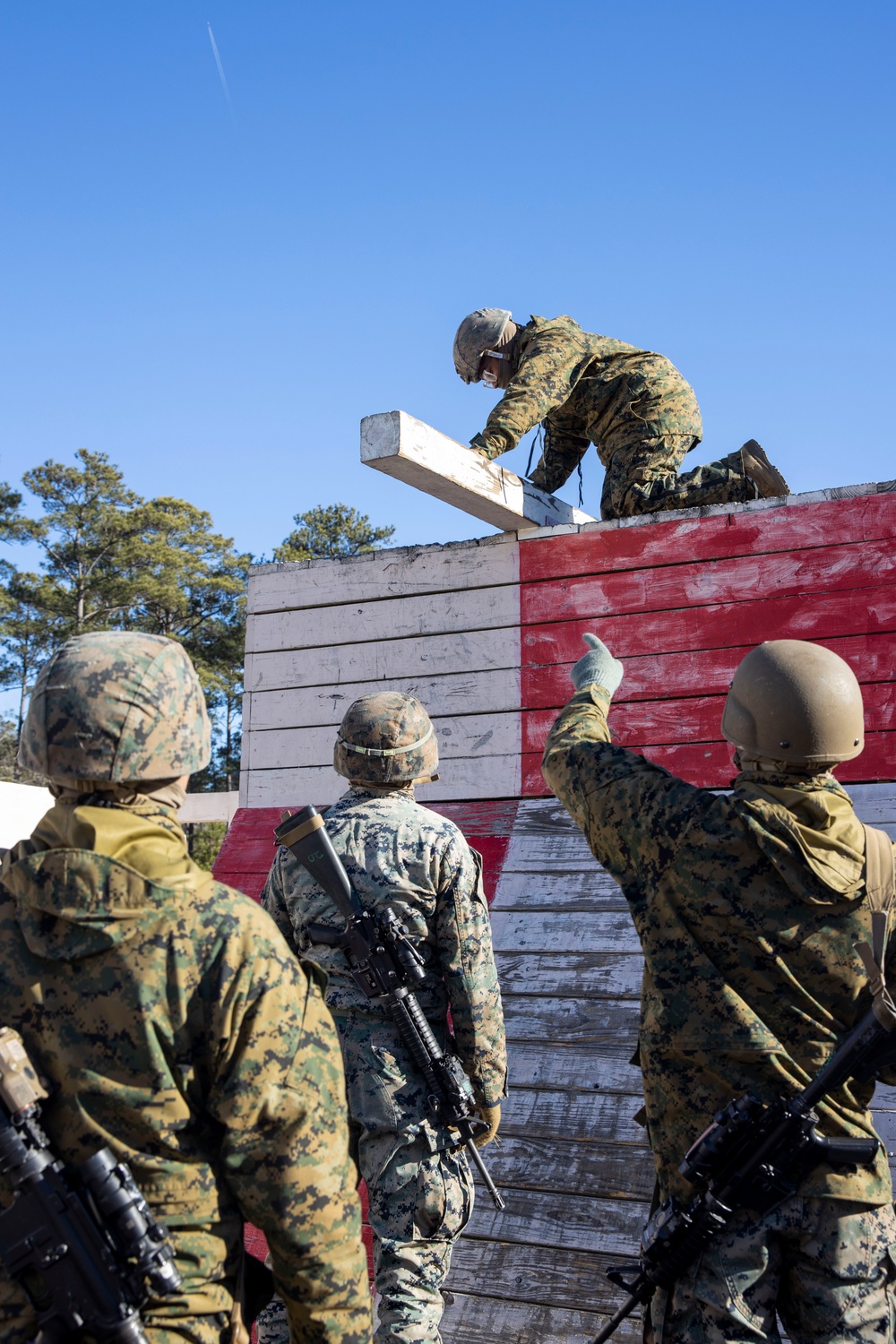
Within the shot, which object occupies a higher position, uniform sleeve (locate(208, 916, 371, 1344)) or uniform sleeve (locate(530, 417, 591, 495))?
uniform sleeve (locate(530, 417, 591, 495))

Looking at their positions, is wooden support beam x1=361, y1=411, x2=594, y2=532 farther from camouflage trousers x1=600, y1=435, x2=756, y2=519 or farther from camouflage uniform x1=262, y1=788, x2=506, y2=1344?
camouflage uniform x1=262, y1=788, x2=506, y2=1344

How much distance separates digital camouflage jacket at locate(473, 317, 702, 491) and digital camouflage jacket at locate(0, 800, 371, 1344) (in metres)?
4.05

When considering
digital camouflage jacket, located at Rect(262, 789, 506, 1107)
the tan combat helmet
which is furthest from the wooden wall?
the tan combat helmet

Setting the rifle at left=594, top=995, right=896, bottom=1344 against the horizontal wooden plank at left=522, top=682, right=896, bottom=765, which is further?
the horizontal wooden plank at left=522, top=682, right=896, bottom=765

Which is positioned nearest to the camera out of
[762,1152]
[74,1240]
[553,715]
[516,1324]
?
[74,1240]

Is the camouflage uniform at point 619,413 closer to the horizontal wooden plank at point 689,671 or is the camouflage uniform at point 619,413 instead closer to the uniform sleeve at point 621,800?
the horizontal wooden plank at point 689,671

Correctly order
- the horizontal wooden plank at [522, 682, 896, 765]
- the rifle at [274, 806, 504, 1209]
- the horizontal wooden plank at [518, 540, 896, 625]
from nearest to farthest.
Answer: the rifle at [274, 806, 504, 1209] → the horizontal wooden plank at [518, 540, 896, 625] → the horizontal wooden plank at [522, 682, 896, 765]

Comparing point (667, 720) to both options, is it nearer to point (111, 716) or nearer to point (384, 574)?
point (384, 574)

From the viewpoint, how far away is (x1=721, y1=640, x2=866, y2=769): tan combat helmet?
267 cm

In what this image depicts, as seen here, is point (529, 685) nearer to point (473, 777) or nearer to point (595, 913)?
point (473, 777)

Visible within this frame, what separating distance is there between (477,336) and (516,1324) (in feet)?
14.9

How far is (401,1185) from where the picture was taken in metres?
3.25

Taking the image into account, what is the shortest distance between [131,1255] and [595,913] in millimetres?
3126

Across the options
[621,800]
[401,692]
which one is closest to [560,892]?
[401,692]
